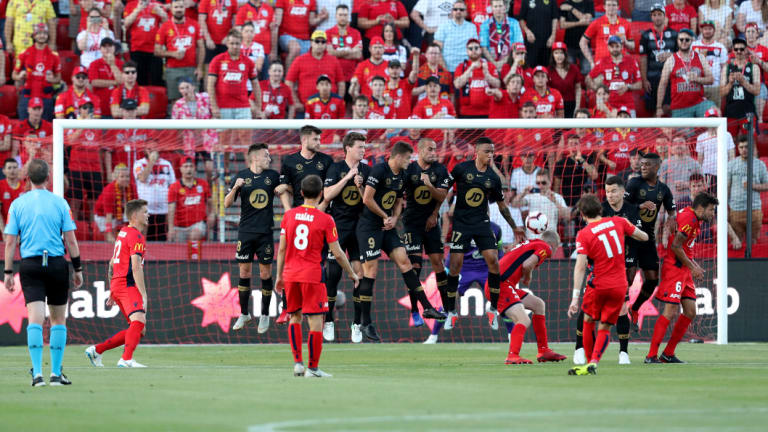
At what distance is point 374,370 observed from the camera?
39.9ft

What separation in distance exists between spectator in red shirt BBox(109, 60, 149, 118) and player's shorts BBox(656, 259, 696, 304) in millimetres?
10648

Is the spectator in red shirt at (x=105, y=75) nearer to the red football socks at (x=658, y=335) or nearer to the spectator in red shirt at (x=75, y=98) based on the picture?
the spectator in red shirt at (x=75, y=98)

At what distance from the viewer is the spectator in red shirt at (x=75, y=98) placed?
19.4 meters

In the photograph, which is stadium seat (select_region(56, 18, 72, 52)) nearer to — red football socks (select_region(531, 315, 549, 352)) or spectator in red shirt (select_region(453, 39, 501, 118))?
spectator in red shirt (select_region(453, 39, 501, 118))

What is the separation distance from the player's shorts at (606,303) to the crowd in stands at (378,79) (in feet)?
21.7

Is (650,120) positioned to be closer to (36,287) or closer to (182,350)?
(182,350)

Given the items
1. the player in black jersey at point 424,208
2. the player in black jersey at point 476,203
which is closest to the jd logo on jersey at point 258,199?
the player in black jersey at point 424,208

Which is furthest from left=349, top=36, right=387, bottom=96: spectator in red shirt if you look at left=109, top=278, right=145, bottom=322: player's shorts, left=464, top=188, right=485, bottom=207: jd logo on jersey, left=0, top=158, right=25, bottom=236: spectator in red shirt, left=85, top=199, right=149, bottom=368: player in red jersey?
left=109, top=278, right=145, bottom=322: player's shorts

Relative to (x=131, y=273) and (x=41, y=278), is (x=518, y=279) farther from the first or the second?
(x=41, y=278)

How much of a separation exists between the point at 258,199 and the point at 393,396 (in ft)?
22.4

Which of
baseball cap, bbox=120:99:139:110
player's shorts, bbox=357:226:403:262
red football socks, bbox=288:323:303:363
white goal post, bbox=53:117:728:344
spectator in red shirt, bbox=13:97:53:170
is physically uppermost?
baseball cap, bbox=120:99:139:110

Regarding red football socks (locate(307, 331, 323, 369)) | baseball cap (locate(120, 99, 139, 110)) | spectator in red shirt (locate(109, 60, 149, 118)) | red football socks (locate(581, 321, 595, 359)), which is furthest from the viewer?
spectator in red shirt (locate(109, 60, 149, 118))

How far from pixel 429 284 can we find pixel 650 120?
442 centimetres

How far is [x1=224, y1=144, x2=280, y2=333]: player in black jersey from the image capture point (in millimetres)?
15211
